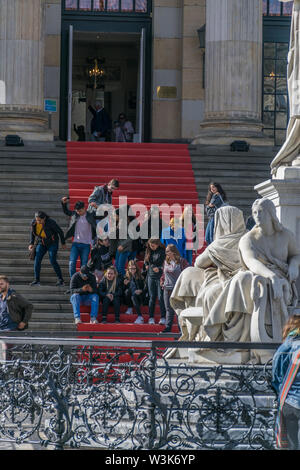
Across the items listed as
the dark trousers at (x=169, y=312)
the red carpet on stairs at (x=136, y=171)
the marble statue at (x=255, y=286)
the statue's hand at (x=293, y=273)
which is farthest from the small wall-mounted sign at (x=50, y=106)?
the statue's hand at (x=293, y=273)

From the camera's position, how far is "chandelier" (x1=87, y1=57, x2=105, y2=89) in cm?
4022

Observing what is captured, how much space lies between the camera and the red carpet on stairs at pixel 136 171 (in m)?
26.8

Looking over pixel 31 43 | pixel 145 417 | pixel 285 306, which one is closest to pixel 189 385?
pixel 145 417

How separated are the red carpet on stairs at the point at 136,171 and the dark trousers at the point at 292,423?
1556 centimetres

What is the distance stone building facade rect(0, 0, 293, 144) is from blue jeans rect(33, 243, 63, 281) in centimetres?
814

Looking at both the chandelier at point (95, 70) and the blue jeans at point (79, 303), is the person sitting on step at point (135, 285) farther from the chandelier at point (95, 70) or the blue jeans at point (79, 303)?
the chandelier at point (95, 70)

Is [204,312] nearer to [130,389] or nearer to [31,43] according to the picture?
[130,389]

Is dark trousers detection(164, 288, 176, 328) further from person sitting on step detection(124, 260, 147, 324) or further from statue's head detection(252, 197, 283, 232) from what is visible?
statue's head detection(252, 197, 283, 232)

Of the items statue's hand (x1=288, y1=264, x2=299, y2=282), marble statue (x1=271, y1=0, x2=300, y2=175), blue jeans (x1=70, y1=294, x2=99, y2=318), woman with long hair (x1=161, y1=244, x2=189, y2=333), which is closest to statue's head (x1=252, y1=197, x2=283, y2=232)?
statue's hand (x1=288, y1=264, x2=299, y2=282)

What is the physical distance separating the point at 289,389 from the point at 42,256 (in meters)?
12.7

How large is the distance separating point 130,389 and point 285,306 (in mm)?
1640

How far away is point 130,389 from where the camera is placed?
12266 mm

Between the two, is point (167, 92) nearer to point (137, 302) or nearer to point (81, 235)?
point (81, 235)
